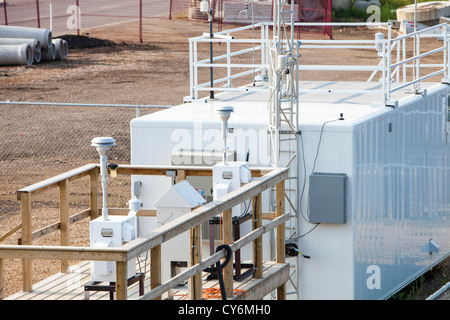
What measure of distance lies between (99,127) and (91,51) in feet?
42.4

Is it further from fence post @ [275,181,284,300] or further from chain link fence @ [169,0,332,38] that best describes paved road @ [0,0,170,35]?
fence post @ [275,181,284,300]

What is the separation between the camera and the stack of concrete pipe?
32156 millimetres

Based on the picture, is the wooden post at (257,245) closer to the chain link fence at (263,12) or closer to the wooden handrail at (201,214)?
the wooden handrail at (201,214)

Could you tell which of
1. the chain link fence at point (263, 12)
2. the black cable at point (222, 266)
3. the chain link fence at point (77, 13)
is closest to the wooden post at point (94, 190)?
the black cable at point (222, 266)

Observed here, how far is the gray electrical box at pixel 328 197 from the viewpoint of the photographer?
34.0 ft

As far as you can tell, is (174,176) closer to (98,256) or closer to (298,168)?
(298,168)

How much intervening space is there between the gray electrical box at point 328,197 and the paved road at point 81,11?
30070 mm

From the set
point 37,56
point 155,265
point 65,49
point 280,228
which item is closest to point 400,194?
point 280,228

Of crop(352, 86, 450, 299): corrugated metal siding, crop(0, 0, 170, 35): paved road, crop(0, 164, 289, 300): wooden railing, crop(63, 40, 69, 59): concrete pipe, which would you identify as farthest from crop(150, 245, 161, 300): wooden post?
crop(0, 0, 170, 35): paved road

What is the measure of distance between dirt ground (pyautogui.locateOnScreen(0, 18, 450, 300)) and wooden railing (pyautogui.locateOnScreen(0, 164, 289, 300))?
16516 mm

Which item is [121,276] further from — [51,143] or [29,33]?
[29,33]

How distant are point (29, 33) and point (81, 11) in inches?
497

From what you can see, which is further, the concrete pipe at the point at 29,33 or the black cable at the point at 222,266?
the concrete pipe at the point at 29,33

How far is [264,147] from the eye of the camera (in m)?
10.9
